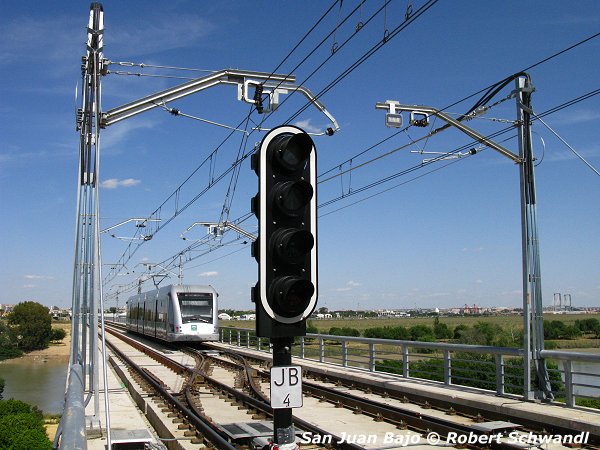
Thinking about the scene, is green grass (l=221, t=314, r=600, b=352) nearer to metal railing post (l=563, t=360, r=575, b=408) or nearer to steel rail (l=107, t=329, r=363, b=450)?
steel rail (l=107, t=329, r=363, b=450)

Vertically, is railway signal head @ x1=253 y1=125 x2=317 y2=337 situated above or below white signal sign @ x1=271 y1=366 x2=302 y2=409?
above

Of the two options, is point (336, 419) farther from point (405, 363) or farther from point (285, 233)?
point (285, 233)

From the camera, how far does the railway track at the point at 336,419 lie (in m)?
9.61

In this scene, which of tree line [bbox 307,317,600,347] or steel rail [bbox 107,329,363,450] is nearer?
steel rail [bbox 107,329,363,450]

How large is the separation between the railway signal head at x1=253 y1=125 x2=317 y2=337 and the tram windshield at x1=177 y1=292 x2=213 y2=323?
30253 mm

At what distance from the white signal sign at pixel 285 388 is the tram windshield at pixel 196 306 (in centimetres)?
3019

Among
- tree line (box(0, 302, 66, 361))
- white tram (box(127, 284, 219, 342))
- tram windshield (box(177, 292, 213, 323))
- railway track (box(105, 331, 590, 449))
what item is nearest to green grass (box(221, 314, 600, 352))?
white tram (box(127, 284, 219, 342))

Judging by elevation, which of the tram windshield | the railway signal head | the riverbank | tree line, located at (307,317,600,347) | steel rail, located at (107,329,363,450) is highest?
the railway signal head

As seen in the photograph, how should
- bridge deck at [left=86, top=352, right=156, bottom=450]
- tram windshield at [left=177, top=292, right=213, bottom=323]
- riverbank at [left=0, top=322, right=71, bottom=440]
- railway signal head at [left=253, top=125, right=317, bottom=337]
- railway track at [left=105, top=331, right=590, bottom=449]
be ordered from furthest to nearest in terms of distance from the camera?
1. riverbank at [left=0, top=322, right=71, bottom=440]
2. tram windshield at [left=177, top=292, right=213, bottom=323]
3. railway track at [left=105, top=331, right=590, bottom=449]
4. bridge deck at [left=86, top=352, right=156, bottom=450]
5. railway signal head at [left=253, top=125, right=317, bottom=337]

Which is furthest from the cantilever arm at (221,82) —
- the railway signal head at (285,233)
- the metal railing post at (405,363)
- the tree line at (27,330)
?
the tree line at (27,330)

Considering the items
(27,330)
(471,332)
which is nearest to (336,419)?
(471,332)

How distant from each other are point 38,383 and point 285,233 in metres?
52.6

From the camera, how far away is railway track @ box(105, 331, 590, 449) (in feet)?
31.5

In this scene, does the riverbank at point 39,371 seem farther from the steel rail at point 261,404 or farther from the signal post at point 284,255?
the signal post at point 284,255
